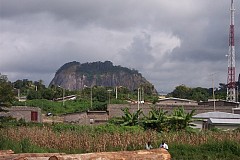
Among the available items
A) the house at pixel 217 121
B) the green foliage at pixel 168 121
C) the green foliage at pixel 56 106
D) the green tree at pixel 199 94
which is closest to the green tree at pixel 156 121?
the green foliage at pixel 168 121

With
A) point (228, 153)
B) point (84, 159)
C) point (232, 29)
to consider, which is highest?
point (232, 29)

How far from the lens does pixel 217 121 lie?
42.2 m

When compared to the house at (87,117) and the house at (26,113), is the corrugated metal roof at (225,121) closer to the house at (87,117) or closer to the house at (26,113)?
the house at (87,117)

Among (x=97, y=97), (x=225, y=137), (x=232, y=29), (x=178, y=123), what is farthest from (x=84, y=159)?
(x=97, y=97)

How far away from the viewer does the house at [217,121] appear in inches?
1624

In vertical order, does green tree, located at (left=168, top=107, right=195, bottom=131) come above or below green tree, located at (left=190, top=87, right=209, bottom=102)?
below

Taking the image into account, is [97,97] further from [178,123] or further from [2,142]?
[2,142]

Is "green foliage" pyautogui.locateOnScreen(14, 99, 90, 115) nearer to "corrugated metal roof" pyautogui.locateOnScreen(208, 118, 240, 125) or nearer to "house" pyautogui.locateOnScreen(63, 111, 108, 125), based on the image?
"house" pyautogui.locateOnScreen(63, 111, 108, 125)

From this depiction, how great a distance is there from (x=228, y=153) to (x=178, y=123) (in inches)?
420

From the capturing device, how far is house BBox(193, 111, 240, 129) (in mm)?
41250

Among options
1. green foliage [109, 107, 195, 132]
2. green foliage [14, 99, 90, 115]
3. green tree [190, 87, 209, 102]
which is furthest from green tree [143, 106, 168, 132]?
green tree [190, 87, 209, 102]

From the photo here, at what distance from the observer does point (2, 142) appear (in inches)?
1001

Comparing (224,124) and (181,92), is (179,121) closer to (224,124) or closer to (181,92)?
(224,124)

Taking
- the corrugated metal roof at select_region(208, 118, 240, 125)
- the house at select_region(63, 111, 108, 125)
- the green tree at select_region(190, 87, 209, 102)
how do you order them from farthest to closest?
the green tree at select_region(190, 87, 209, 102)
the house at select_region(63, 111, 108, 125)
the corrugated metal roof at select_region(208, 118, 240, 125)
